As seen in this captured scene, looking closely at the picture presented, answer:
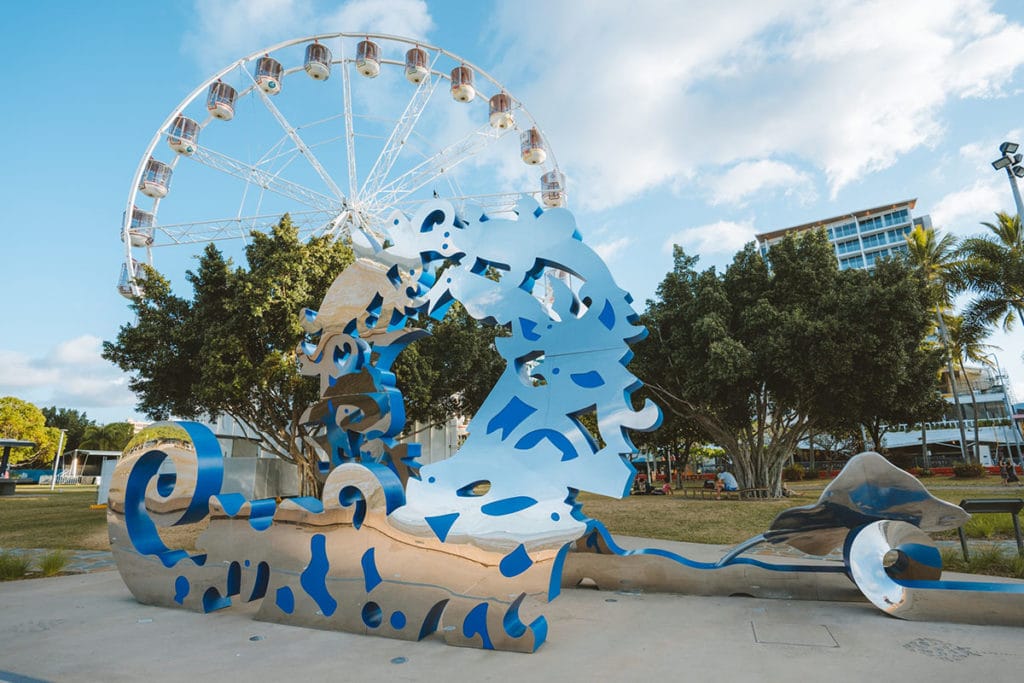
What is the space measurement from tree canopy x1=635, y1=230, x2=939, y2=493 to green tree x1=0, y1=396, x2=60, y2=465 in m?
48.7

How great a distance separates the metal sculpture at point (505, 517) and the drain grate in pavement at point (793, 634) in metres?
0.69

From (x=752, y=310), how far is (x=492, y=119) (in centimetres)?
1120

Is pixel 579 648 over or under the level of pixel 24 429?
under

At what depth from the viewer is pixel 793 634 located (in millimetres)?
4488

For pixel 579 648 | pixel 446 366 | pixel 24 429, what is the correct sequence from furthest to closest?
pixel 24 429
pixel 446 366
pixel 579 648

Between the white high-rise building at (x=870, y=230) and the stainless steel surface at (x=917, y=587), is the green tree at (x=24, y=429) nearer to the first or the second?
the stainless steel surface at (x=917, y=587)

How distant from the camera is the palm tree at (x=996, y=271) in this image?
721 inches

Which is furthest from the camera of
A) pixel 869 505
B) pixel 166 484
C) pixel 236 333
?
pixel 236 333

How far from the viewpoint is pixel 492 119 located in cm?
2120

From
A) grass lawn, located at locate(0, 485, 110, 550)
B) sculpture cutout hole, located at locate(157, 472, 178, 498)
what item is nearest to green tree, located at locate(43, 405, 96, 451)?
grass lawn, located at locate(0, 485, 110, 550)

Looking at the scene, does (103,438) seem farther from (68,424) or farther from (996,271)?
(996,271)

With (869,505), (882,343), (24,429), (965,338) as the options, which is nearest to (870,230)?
(965,338)

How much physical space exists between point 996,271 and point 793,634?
1959cm

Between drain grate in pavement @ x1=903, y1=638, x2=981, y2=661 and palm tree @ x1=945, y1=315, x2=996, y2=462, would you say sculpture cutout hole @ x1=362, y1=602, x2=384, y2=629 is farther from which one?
palm tree @ x1=945, y1=315, x2=996, y2=462
